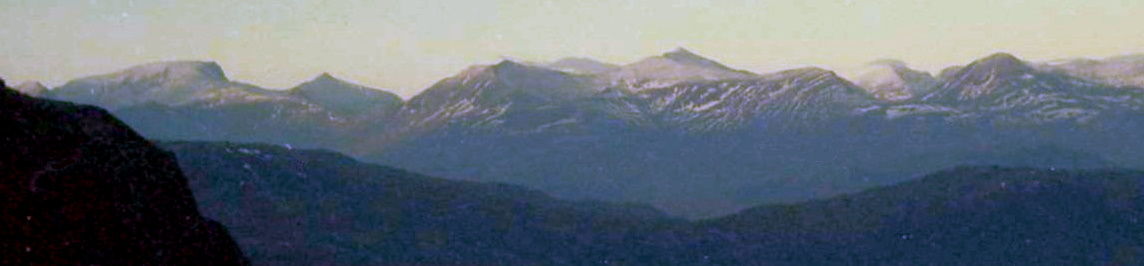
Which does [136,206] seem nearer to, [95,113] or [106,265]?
[106,265]

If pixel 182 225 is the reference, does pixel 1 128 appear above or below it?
above

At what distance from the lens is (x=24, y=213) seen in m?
55.6

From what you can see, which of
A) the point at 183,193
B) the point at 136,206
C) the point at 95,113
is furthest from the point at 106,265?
the point at 95,113

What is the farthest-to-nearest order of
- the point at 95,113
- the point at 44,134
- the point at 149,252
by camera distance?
the point at 95,113
the point at 44,134
the point at 149,252

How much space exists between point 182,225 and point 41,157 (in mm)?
7638

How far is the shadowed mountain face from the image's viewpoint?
55219 millimetres

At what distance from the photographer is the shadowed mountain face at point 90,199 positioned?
55.2 metres

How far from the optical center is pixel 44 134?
2499 inches

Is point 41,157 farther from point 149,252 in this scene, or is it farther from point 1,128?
point 149,252

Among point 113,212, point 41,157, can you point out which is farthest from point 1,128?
point 113,212

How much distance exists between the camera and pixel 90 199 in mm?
59906

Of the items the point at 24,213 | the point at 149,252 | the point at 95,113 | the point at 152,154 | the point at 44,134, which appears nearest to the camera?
the point at 24,213

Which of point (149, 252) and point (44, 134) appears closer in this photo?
point (149, 252)

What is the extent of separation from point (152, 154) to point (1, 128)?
9205 millimetres
